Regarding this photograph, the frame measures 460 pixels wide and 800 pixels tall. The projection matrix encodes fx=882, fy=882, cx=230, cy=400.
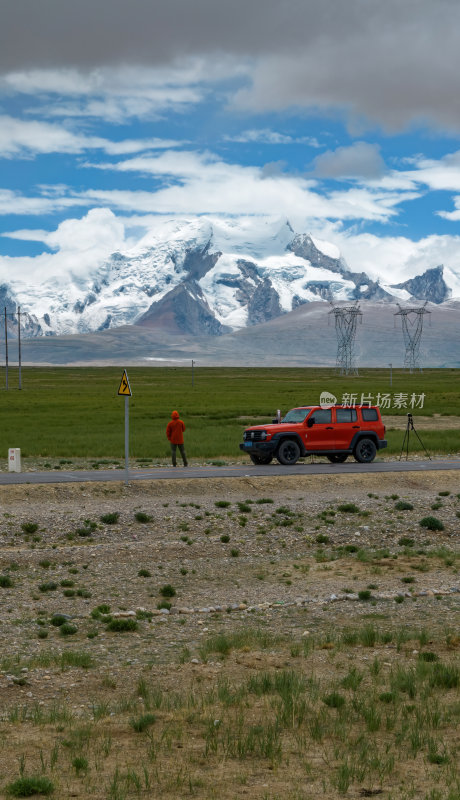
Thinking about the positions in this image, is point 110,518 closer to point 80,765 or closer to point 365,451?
point 80,765

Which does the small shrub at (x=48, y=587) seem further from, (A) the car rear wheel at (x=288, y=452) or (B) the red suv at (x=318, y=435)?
(A) the car rear wheel at (x=288, y=452)

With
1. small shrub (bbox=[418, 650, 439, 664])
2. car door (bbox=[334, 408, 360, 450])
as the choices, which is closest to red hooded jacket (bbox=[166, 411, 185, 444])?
car door (bbox=[334, 408, 360, 450])

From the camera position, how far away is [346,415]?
36.1 meters

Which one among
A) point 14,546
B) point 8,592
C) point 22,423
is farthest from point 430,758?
point 22,423

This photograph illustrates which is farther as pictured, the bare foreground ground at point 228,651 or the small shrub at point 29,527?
the small shrub at point 29,527

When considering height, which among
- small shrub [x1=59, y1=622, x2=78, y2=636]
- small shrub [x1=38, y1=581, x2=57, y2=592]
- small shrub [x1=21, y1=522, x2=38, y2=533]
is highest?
small shrub [x1=21, y1=522, x2=38, y2=533]

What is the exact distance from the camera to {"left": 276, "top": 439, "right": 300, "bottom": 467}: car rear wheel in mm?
35031

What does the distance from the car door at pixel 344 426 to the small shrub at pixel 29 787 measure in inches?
1112

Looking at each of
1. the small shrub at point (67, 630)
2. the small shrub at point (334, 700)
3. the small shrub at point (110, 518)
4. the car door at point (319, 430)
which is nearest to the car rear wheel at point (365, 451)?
the car door at point (319, 430)

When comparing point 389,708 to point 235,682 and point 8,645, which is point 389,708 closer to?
point 235,682

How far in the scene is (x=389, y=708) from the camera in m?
10.5

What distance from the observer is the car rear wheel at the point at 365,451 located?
1449 inches

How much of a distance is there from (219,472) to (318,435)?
16.9 ft

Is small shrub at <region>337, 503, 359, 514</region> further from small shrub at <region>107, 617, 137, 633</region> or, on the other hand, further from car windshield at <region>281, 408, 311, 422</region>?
small shrub at <region>107, 617, 137, 633</region>
